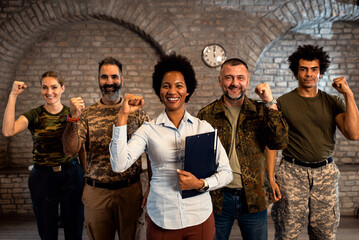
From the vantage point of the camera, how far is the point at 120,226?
1.83 meters

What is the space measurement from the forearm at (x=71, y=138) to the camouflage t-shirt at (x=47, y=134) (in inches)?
A: 12.8

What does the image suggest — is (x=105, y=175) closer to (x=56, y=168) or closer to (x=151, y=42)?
(x=56, y=168)

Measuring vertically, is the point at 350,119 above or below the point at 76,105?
below

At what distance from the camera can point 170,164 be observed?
1.29 m

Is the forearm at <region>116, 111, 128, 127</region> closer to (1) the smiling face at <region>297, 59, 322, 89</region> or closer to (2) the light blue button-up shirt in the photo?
(2) the light blue button-up shirt

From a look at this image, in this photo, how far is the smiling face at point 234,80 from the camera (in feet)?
5.41

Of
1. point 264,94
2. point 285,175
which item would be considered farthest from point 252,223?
point 264,94

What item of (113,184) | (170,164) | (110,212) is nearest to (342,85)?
(170,164)

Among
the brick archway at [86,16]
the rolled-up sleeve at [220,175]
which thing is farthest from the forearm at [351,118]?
the brick archway at [86,16]

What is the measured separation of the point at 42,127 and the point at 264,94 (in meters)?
1.82

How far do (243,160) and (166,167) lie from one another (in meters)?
0.65

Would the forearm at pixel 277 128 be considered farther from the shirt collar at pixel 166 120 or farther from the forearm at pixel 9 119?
the forearm at pixel 9 119

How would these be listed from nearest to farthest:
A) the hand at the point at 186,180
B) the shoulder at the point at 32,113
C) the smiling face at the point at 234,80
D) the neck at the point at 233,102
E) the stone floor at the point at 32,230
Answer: the hand at the point at 186,180 → the smiling face at the point at 234,80 → the neck at the point at 233,102 → the shoulder at the point at 32,113 → the stone floor at the point at 32,230

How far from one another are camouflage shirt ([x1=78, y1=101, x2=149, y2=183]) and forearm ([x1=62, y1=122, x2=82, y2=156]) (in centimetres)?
6
